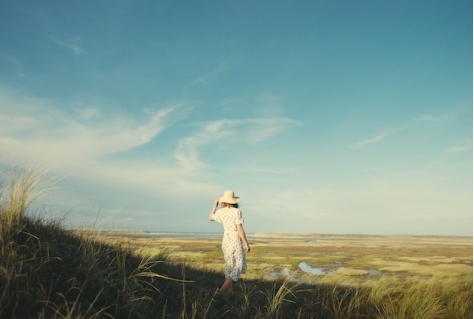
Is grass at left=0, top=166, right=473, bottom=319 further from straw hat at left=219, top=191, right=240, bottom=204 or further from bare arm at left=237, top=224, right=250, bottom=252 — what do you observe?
straw hat at left=219, top=191, right=240, bottom=204

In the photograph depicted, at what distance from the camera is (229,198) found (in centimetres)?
878

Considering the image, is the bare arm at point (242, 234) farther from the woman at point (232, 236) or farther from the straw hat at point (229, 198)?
the straw hat at point (229, 198)

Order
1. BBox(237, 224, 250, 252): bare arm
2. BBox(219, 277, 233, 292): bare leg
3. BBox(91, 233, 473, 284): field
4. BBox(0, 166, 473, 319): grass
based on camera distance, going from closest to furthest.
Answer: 1. BBox(0, 166, 473, 319): grass
2. BBox(219, 277, 233, 292): bare leg
3. BBox(237, 224, 250, 252): bare arm
4. BBox(91, 233, 473, 284): field

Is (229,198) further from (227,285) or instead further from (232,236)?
(227,285)

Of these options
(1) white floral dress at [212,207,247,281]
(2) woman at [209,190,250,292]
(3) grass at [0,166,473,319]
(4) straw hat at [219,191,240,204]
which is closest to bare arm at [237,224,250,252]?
(2) woman at [209,190,250,292]

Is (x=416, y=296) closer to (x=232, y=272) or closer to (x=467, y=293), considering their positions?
(x=467, y=293)

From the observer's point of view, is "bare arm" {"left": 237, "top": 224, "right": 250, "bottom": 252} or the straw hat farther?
the straw hat

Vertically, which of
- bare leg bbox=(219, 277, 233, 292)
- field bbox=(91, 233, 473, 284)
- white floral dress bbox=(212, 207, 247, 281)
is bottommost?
field bbox=(91, 233, 473, 284)

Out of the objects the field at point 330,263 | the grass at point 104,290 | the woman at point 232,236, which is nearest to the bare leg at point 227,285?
the woman at point 232,236

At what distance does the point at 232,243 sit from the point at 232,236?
0.54ft

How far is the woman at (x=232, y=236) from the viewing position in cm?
842

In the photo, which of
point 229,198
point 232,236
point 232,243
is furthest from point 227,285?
point 229,198

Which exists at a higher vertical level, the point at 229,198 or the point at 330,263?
the point at 229,198

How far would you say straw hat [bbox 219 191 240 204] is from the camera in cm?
872
